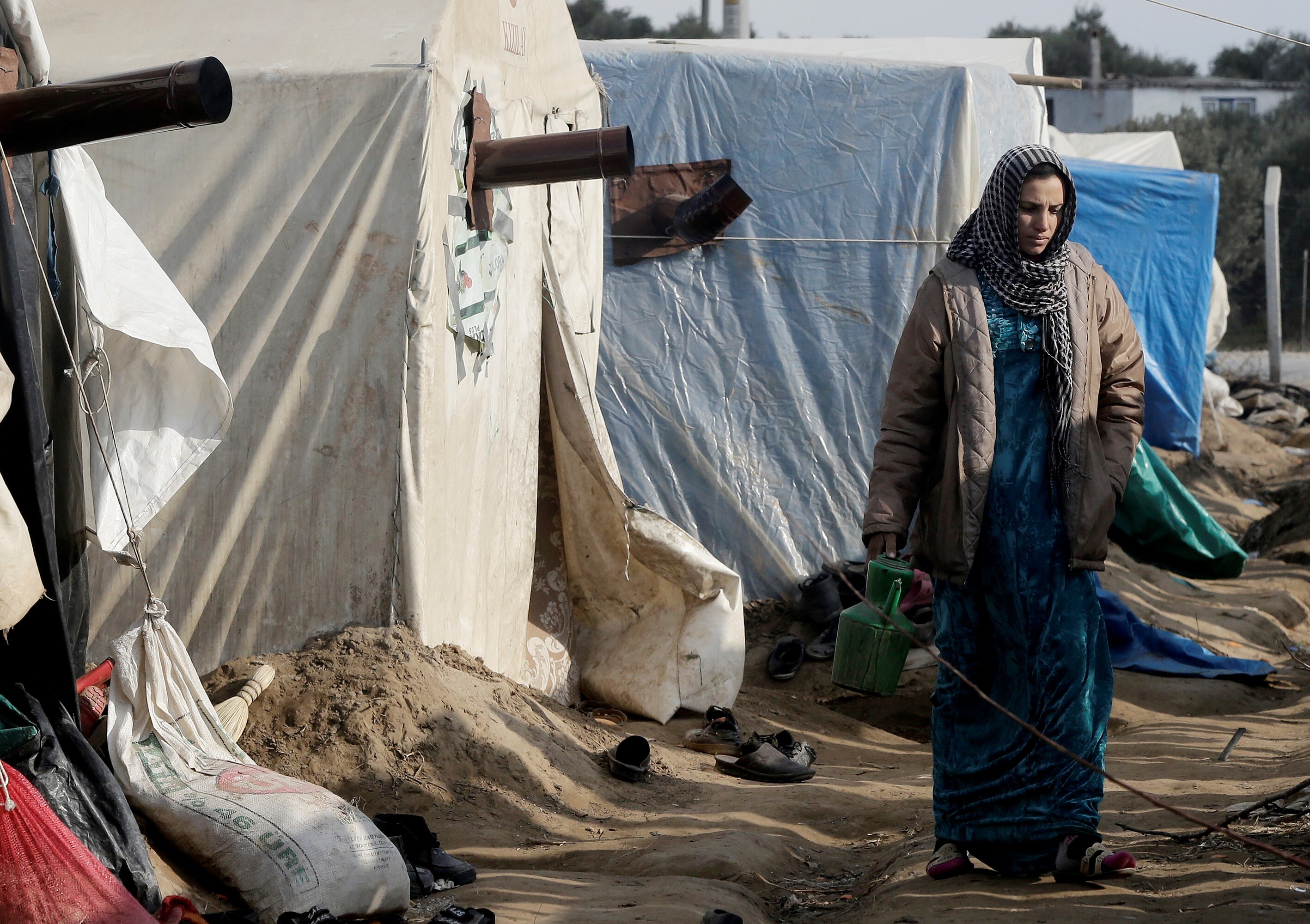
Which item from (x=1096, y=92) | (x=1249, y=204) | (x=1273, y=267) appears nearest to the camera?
(x=1273, y=267)

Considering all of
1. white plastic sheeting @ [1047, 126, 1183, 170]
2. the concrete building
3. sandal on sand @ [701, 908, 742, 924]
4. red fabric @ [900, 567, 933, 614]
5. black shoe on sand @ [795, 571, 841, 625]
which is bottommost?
black shoe on sand @ [795, 571, 841, 625]

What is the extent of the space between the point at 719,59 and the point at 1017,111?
1.84 m

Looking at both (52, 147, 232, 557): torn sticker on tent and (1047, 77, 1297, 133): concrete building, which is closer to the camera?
(52, 147, 232, 557): torn sticker on tent

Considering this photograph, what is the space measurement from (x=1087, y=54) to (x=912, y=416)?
4500 centimetres

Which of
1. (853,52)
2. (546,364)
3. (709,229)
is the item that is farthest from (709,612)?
(853,52)

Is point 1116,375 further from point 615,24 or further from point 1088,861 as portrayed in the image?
point 615,24

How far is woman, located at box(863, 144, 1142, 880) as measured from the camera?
3.14 metres

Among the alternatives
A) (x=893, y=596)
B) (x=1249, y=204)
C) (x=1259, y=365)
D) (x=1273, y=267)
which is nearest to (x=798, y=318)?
(x=893, y=596)

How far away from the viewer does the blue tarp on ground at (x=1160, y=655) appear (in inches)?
238

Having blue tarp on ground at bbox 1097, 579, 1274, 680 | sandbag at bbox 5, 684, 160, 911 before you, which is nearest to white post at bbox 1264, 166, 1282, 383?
blue tarp on ground at bbox 1097, 579, 1274, 680

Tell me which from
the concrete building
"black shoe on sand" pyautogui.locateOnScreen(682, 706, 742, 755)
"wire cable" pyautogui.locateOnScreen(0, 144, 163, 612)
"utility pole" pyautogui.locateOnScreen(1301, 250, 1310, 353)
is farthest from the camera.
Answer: the concrete building

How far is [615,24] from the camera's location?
41.7 meters

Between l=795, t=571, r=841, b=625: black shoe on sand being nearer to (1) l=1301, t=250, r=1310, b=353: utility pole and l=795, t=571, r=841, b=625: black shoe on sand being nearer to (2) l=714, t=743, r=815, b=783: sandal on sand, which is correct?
(2) l=714, t=743, r=815, b=783: sandal on sand

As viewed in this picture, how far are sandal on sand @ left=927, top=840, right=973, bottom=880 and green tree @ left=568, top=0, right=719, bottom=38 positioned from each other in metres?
38.9
